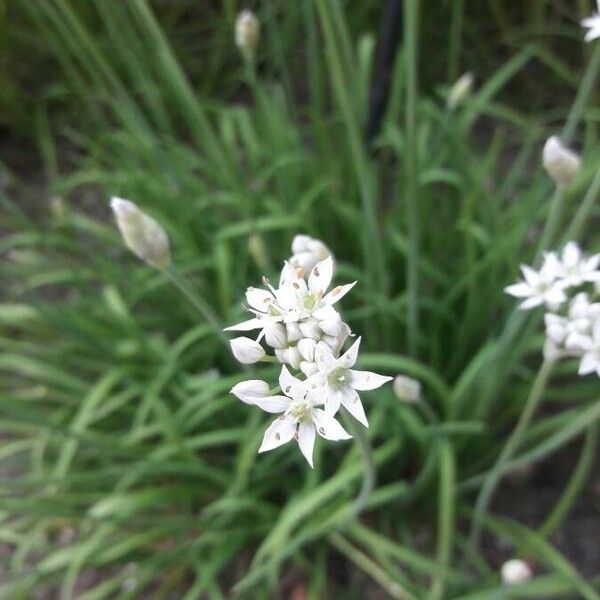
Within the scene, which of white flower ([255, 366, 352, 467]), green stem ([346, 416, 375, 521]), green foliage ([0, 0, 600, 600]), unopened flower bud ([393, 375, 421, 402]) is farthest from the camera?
green foliage ([0, 0, 600, 600])

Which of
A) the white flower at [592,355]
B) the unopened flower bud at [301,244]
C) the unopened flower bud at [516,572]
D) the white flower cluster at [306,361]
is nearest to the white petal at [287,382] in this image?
the white flower cluster at [306,361]

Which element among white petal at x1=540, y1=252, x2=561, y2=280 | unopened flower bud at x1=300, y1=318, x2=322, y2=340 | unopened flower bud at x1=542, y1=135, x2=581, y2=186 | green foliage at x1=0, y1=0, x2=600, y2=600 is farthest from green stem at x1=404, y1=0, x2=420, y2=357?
unopened flower bud at x1=300, y1=318, x2=322, y2=340

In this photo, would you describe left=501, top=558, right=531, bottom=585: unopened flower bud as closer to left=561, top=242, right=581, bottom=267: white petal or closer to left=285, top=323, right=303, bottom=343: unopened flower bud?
left=561, top=242, right=581, bottom=267: white petal

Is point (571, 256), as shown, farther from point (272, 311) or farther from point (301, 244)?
point (272, 311)

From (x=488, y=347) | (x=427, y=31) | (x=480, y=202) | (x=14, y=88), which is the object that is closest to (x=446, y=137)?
(x=480, y=202)

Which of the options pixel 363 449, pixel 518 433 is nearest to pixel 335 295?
pixel 363 449
